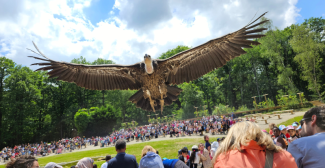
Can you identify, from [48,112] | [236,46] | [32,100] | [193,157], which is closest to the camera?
[193,157]

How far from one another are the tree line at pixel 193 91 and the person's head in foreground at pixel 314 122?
30072 millimetres

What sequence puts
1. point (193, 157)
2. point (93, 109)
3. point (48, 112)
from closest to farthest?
point (193, 157) → point (93, 109) → point (48, 112)

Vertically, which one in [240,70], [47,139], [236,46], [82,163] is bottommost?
[47,139]

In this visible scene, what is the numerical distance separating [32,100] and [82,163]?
46.5 metres

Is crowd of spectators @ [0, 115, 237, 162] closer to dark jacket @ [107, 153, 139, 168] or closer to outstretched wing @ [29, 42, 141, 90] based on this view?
outstretched wing @ [29, 42, 141, 90]

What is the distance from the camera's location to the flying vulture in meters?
5.73

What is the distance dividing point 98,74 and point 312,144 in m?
5.91

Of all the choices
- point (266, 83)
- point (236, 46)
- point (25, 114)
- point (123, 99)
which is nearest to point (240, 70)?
point (266, 83)

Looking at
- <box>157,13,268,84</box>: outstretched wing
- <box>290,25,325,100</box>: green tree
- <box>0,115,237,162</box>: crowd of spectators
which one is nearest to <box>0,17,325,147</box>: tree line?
<box>290,25,325,100</box>: green tree

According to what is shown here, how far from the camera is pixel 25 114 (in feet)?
121

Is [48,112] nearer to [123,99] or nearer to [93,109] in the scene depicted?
[93,109]

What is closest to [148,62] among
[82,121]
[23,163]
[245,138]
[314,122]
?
[23,163]

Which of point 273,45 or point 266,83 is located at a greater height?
point 273,45

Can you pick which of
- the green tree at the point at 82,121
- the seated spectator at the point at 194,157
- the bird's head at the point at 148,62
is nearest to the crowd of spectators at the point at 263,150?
the seated spectator at the point at 194,157
